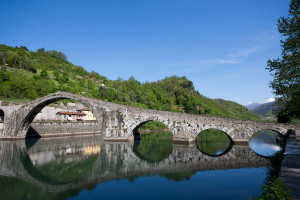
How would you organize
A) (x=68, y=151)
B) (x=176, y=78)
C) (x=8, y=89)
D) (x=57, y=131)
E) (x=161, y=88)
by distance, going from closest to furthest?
(x=68, y=151), (x=57, y=131), (x=8, y=89), (x=161, y=88), (x=176, y=78)

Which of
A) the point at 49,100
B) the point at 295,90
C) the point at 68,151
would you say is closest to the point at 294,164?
the point at 295,90

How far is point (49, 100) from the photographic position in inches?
1138

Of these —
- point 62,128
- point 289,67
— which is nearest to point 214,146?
point 289,67

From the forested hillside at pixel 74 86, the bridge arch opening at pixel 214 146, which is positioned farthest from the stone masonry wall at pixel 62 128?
the bridge arch opening at pixel 214 146

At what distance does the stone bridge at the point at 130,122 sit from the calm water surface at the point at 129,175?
4287 millimetres

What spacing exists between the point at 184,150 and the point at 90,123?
2180cm

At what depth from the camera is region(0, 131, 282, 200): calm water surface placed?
10.1 m

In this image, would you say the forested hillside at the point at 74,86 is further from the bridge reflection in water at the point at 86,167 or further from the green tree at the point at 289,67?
the green tree at the point at 289,67

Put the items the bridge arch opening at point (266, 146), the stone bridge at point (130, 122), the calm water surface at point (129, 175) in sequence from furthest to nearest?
the stone bridge at point (130, 122)
the bridge arch opening at point (266, 146)
the calm water surface at point (129, 175)

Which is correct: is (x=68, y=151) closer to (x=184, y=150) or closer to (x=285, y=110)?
(x=184, y=150)

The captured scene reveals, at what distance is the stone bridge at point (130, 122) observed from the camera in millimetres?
23641

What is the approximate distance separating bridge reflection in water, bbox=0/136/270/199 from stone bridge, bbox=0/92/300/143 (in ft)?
8.55

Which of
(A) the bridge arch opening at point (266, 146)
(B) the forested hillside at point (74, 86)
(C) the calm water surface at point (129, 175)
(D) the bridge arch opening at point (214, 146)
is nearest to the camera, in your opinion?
(C) the calm water surface at point (129, 175)

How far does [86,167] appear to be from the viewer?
15.5 m
